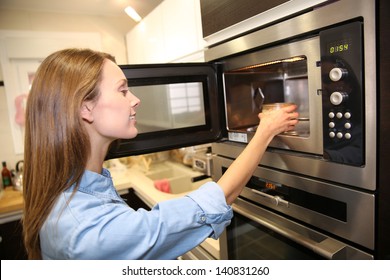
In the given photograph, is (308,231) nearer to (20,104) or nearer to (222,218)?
(222,218)

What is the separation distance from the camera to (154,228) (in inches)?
21.0

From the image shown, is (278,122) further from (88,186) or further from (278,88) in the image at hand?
(88,186)

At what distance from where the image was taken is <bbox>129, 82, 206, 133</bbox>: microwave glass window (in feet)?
2.72

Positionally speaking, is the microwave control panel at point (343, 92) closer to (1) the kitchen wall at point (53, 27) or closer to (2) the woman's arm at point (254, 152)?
(2) the woman's arm at point (254, 152)

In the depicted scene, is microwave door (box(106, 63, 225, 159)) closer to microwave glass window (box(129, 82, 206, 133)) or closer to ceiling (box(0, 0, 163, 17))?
microwave glass window (box(129, 82, 206, 133))


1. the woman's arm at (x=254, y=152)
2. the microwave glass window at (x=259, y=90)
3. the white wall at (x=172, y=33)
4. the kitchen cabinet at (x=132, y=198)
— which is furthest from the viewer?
the kitchen cabinet at (x=132, y=198)

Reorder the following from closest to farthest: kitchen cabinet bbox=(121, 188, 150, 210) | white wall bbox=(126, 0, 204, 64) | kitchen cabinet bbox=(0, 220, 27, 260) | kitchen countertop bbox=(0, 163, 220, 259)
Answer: white wall bbox=(126, 0, 204, 64)
kitchen countertop bbox=(0, 163, 220, 259)
kitchen cabinet bbox=(0, 220, 27, 260)
kitchen cabinet bbox=(121, 188, 150, 210)

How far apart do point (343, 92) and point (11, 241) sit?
2071mm

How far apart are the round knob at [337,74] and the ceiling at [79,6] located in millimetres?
1462

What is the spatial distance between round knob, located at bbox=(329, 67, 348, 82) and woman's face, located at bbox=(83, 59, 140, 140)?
0.45 m

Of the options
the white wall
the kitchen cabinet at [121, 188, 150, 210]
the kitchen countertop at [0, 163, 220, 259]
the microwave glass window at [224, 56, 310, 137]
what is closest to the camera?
the microwave glass window at [224, 56, 310, 137]

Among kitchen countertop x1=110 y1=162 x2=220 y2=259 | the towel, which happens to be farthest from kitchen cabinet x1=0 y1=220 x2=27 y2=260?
the towel

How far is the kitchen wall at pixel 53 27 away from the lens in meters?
2.00

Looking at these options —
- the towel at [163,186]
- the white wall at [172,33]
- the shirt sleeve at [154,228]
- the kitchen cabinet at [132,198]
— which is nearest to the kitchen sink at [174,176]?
the towel at [163,186]
